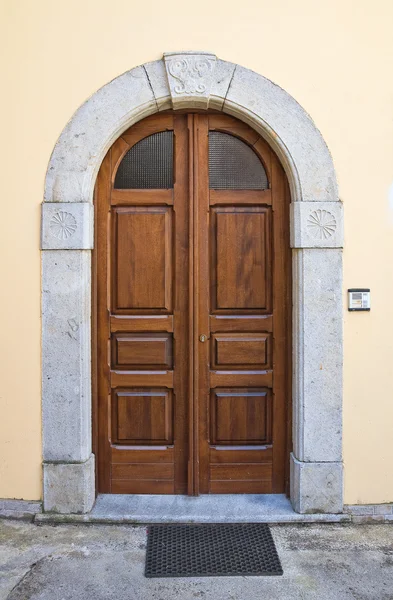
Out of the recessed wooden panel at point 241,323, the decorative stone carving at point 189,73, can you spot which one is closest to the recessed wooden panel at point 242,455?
the recessed wooden panel at point 241,323

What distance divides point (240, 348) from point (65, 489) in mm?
1623

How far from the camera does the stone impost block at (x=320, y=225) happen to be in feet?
13.1

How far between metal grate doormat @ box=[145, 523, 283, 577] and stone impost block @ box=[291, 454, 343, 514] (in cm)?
34

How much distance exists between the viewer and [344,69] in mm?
4000

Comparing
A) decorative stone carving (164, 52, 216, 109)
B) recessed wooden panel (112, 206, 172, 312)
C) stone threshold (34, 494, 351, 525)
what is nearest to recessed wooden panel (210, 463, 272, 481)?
stone threshold (34, 494, 351, 525)

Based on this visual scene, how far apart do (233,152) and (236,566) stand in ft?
9.38

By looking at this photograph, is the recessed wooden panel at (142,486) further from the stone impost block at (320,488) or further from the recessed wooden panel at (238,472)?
the stone impost block at (320,488)

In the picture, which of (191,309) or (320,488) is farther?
(191,309)

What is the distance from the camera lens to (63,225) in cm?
398

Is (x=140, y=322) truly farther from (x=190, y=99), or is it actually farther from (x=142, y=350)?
(x=190, y=99)

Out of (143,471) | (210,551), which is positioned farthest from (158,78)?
(210,551)

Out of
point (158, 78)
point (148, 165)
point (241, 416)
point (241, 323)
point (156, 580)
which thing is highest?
point (158, 78)

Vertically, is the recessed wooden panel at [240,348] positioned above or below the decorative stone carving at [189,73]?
below

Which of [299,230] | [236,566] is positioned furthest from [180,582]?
[299,230]
